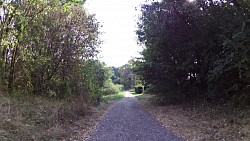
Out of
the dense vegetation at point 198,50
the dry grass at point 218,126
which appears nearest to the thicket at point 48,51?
the dense vegetation at point 198,50

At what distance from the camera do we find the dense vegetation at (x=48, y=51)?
1276 cm

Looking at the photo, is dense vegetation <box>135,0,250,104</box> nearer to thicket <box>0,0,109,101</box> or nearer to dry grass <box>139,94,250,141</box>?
dry grass <box>139,94,250,141</box>

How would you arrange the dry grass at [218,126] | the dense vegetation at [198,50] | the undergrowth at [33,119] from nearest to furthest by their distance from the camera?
the undergrowth at [33,119] → the dry grass at [218,126] → the dense vegetation at [198,50]

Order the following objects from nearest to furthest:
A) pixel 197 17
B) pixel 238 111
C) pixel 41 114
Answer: pixel 41 114, pixel 238 111, pixel 197 17

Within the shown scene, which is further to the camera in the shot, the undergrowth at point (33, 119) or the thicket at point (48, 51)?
the thicket at point (48, 51)

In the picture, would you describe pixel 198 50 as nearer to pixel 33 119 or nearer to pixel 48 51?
pixel 48 51

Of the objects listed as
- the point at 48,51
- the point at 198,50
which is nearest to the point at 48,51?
the point at 48,51

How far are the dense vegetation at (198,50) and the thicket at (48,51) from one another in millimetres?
4713

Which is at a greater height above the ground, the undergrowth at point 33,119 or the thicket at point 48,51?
the thicket at point 48,51

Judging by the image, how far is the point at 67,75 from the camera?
18.7 metres

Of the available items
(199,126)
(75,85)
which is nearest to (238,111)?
(199,126)

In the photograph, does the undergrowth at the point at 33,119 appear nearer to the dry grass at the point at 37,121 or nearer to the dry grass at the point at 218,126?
the dry grass at the point at 37,121

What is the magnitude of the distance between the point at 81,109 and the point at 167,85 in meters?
7.99

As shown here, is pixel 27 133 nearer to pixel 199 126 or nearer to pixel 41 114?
pixel 41 114
